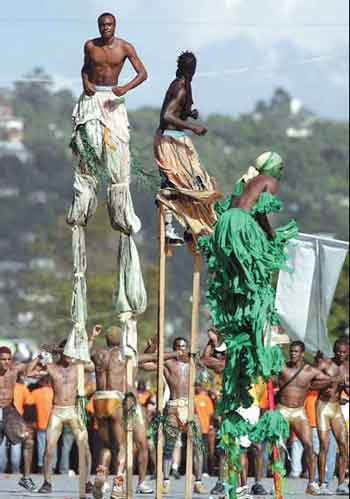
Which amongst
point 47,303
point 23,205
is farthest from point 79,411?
point 23,205

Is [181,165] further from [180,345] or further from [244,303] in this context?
[180,345]

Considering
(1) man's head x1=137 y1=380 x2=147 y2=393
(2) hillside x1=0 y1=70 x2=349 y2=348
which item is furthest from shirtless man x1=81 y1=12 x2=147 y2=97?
(2) hillside x1=0 y1=70 x2=349 y2=348

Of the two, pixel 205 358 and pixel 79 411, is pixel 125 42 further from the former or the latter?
pixel 205 358

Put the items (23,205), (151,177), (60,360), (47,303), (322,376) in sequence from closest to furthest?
(151,177) < (60,360) < (322,376) < (47,303) < (23,205)

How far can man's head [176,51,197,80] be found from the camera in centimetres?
1948

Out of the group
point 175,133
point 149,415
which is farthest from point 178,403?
point 175,133

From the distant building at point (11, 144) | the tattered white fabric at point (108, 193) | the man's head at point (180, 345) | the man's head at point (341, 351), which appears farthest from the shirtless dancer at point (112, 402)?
the distant building at point (11, 144)

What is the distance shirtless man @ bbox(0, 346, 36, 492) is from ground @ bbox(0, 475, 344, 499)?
49 centimetres

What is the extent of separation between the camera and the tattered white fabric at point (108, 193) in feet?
62.5

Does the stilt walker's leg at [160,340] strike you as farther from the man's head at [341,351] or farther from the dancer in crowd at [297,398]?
the man's head at [341,351]

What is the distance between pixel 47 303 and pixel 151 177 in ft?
224

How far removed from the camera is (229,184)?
380 ft

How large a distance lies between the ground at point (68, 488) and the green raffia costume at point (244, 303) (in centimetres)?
278

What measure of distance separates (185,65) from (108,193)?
1.43 metres
